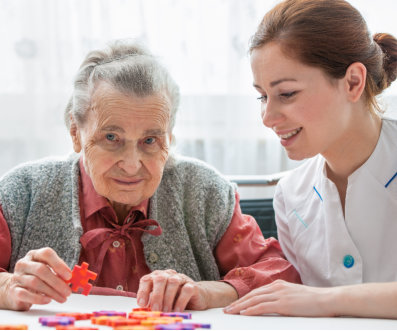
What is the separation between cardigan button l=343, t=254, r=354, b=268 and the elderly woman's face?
535mm

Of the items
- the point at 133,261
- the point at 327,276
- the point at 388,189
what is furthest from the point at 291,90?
the point at 133,261

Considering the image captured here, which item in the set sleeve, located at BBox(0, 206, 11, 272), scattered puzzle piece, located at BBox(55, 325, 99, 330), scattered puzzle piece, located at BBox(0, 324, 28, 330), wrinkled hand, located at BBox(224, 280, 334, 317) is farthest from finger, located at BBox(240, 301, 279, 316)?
sleeve, located at BBox(0, 206, 11, 272)

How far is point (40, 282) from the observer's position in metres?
1.19

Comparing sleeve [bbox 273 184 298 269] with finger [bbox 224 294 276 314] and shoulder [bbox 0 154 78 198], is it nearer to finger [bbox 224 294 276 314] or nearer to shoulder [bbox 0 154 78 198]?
finger [bbox 224 294 276 314]

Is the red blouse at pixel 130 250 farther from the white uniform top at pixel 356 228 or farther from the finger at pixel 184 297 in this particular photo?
the finger at pixel 184 297

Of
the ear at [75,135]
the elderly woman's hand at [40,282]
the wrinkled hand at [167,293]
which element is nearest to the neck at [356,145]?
the wrinkled hand at [167,293]

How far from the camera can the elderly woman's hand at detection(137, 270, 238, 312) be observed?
4.06ft

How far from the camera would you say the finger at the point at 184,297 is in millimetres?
1248

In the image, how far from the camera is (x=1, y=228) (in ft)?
4.90

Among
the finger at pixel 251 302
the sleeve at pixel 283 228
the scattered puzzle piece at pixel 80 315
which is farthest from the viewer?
the sleeve at pixel 283 228

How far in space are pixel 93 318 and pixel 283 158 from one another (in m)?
1.80

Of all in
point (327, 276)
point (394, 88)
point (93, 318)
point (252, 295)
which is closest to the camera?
point (93, 318)

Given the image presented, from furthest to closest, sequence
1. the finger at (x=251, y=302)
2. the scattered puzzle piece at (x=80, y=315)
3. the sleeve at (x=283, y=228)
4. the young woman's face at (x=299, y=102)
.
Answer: the sleeve at (x=283, y=228) → the young woman's face at (x=299, y=102) → the finger at (x=251, y=302) → the scattered puzzle piece at (x=80, y=315)

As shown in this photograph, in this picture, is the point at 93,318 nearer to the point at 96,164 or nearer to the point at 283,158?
the point at 96,164
